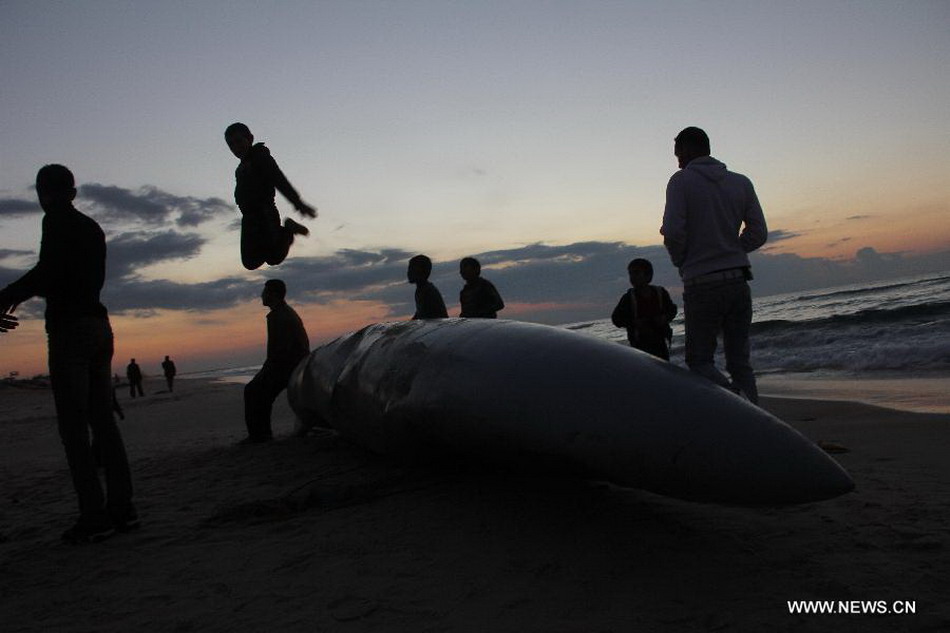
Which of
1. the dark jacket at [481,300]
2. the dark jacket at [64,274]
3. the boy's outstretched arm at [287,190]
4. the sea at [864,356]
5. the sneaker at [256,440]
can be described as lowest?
the sea at [864,356]

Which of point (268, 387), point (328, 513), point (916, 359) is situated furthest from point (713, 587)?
point (916, 359)

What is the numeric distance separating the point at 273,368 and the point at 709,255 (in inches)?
173

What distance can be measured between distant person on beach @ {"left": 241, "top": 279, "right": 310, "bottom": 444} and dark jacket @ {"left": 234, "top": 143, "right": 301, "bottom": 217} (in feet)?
7.09

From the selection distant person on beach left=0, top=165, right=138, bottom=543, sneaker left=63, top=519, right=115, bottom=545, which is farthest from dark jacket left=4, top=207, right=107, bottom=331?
sneaker left=63, top=519, right=115, bottom=545

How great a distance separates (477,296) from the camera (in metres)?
7.51

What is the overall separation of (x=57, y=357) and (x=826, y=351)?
17.4m

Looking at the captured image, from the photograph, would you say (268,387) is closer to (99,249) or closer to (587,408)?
(99,249)

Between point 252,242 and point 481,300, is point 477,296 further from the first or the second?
point 252,242

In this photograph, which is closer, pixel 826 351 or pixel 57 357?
pixel 57 357

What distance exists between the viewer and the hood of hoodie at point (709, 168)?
14.9 ft

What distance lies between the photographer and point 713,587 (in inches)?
97.0

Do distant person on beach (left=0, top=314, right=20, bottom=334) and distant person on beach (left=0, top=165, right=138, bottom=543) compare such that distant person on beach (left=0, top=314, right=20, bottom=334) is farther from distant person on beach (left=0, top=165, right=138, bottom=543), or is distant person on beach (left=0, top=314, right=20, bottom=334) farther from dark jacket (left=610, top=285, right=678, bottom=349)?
dark jacket (left=610, top=285, right=678, bottom=349)

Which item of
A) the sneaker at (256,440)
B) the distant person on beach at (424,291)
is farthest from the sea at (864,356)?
the sneaker at (256,440)

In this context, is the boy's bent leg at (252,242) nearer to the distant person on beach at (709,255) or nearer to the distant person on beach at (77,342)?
the distant person on beach at (77,342)
